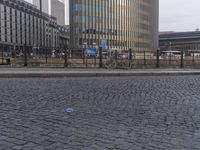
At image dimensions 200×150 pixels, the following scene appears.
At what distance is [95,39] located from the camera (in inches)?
3265

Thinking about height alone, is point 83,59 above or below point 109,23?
below

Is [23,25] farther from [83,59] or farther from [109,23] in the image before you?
[83,59]

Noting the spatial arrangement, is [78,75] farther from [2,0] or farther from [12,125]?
[2,0]

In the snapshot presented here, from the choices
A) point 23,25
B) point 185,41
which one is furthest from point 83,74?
point 185,41

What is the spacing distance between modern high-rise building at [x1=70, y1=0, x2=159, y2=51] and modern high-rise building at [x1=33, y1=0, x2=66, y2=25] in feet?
262

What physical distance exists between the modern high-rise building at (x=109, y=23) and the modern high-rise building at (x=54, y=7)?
80.0m

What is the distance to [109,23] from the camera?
3371 inches

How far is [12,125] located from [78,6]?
78.8 meters

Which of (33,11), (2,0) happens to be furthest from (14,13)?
(33,11)

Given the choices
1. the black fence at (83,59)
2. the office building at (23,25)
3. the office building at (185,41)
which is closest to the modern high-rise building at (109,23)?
the office building at (23,25)

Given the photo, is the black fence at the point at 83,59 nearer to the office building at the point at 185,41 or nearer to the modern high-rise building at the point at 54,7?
the office building at the point at 185,41

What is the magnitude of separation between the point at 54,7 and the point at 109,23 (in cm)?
9865

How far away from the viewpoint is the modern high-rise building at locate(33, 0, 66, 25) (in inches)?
6241

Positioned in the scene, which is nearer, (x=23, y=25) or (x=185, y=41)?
(x=23, y=25)
